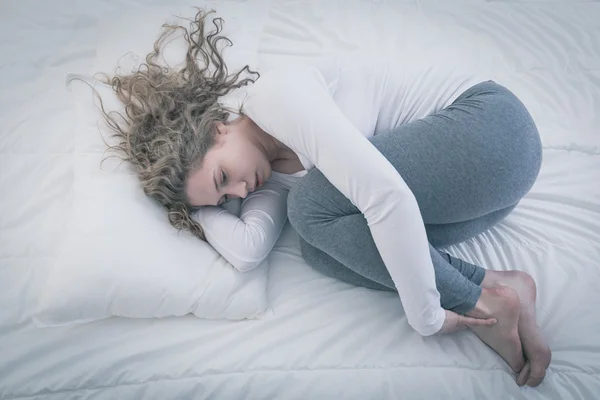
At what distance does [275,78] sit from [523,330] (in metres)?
0.68

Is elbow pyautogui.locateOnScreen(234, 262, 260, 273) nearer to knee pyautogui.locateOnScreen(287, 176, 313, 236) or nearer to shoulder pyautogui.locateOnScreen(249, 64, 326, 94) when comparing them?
knee pyautogui.locateOnScreen(287, 176, 313, 236)

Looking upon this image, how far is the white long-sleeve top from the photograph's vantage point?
3.17 ft

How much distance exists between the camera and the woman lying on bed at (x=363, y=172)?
0.99 metres

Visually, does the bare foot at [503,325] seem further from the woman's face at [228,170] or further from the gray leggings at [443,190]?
the woman's face at [228,170]

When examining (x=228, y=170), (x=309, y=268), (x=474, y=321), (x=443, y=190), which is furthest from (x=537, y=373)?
(x=228, y=170)

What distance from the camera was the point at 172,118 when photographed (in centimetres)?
120

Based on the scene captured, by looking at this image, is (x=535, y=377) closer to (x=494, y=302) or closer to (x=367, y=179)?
(x=494, y=302)

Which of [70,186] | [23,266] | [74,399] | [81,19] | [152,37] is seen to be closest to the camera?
[74,399]

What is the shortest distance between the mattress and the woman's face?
0.18 m

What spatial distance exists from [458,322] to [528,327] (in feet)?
0.46

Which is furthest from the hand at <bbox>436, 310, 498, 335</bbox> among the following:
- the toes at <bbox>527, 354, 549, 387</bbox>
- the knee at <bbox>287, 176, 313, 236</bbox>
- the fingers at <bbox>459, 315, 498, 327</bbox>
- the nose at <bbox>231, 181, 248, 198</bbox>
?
the nose at <bbox>231, 181, 248, 198</bbox>

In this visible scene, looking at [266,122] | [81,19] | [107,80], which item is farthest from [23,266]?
[81,19]

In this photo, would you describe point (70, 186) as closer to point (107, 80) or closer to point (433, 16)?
point (107, 80)

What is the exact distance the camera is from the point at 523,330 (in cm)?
105
